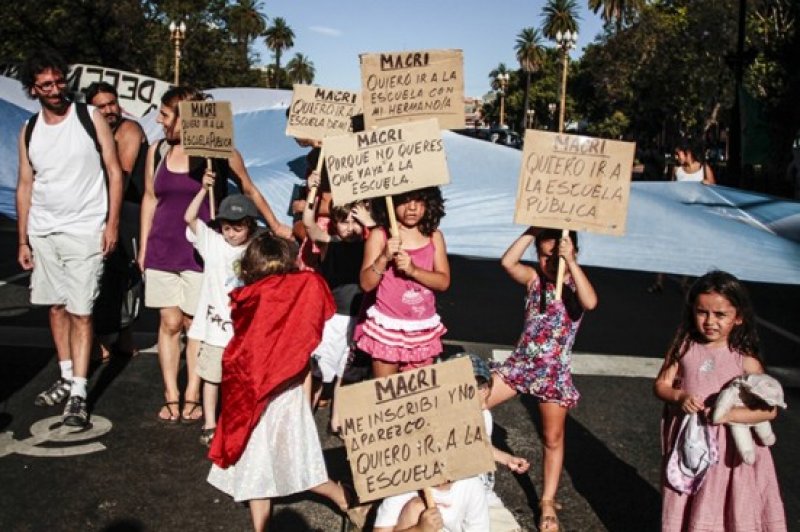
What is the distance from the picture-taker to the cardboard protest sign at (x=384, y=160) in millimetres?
3770

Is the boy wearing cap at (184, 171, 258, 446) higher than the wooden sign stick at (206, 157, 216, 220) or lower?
lower

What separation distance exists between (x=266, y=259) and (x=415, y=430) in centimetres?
121

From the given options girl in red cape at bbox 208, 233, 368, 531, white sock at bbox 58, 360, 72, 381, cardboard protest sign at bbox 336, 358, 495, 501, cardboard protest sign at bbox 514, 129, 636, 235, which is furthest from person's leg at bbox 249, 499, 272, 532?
white sock at bbox 58, 360, 72, 381

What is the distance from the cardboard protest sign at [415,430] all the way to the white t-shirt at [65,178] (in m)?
2.94

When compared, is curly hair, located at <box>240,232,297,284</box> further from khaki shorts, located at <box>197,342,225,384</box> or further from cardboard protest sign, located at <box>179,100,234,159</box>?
cardboard protest sign, located at <box>179,100,234,159</box>

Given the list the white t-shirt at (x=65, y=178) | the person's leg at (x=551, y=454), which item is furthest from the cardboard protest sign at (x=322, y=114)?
the person's leg at (x=551, y=454)

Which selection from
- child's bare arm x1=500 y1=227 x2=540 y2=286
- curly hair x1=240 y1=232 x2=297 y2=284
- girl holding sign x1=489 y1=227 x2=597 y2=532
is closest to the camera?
curly hair x1=240 y1=232 x2=297 y2=284

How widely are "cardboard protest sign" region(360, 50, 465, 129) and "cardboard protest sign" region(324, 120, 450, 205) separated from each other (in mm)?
440

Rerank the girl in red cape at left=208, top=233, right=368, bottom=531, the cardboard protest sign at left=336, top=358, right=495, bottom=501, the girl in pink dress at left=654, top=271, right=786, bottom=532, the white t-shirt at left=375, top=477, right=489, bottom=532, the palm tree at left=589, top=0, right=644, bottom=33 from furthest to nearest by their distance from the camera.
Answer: the palm tree at left=589, top=0, right=644, bottom=33 < the girl in red cape at left=208, top=233, right=368, bottom=531 < the girl in pink dress at left=654, top=271, right=786, bottom=532 < the white t-shirt at left=375, top=477, right=489, bottom=532 < the cardboard protest sign at left=336, top=358, right=495, bottom=501

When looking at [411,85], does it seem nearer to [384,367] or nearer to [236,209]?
[236,209]

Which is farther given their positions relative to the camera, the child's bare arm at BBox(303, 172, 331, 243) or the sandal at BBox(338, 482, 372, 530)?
the child's bare arm at BBox(303, 172, 331, 243)

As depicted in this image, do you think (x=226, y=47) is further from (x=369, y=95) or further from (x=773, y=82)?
(x=369, y=95)

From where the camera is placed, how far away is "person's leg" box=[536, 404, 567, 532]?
153 inches

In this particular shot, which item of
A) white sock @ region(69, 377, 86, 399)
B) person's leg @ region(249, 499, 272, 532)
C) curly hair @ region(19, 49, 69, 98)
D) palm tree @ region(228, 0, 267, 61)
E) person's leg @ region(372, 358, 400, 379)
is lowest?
person's leg @ region(249, 499, 272, 532)
